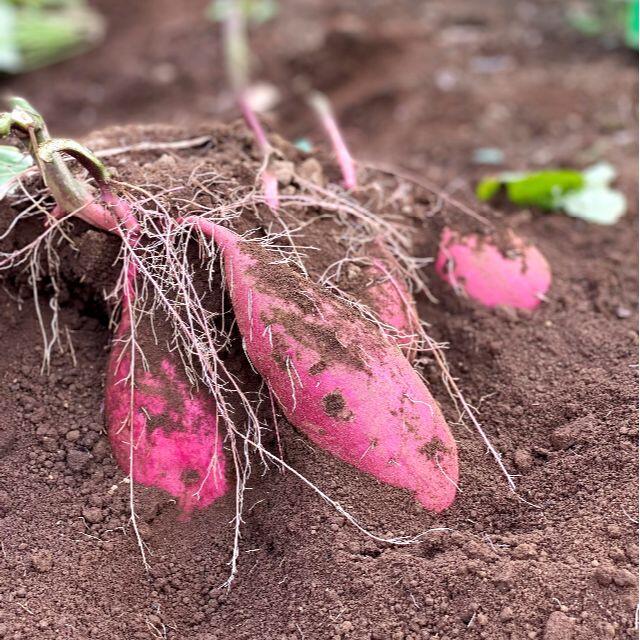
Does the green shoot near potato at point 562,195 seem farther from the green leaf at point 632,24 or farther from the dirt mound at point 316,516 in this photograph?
the green leaf at point 632,24

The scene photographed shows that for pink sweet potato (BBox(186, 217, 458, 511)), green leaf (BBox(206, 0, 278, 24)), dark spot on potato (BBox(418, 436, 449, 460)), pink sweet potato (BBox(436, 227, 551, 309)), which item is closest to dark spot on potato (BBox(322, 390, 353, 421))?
pink sweet potato (BBox(186, 217, 458, 511))

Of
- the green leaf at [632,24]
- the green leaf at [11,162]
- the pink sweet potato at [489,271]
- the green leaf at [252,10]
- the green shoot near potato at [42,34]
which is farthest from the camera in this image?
the green leaf at [252,10]

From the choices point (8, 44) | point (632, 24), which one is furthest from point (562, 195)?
point (8, 44)

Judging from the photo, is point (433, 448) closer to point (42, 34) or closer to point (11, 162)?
point (11, 162)

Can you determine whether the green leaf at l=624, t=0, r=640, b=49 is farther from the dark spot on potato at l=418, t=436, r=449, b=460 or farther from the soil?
the dark spot on potato at l=418, t=436, r=449, b=460

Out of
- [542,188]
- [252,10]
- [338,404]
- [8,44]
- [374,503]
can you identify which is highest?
[338,404]

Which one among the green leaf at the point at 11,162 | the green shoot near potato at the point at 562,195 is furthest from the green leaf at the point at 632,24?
the green leaf at the point at 11,162
